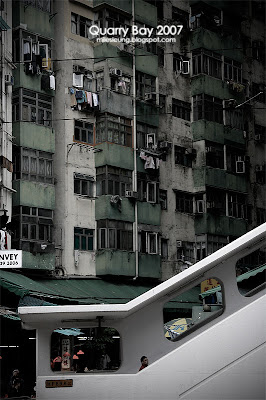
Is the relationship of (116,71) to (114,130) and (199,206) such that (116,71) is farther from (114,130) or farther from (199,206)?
(199,206)

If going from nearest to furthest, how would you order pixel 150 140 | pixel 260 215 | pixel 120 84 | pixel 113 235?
pixel 113 235 → pixel 120 84 → pixel 150 140 → pixel 260 215

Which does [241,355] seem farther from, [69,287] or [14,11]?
[14,11]

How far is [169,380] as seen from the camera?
7840mm

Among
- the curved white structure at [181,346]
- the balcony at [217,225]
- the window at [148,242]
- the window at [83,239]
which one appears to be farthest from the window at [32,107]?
the curved white structure at [181,346]

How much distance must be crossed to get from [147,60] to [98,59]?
3.20 m

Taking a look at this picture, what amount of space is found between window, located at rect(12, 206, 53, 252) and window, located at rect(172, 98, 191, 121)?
10053mm

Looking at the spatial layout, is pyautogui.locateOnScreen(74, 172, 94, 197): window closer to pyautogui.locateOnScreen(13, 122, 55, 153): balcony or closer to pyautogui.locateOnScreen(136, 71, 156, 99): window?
pyautogui.locateOnScreen(13, 122, 55, 153): balcony

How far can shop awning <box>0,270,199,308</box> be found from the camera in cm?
2700

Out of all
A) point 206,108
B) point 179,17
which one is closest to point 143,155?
point 206,108

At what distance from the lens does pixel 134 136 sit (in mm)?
36312

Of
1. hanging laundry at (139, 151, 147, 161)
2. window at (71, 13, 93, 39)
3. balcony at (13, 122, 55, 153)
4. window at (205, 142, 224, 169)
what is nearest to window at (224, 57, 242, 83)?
window at (205, 142, 224, 169)

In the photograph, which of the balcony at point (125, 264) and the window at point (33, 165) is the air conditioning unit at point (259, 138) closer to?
the balcony at point (125, 264)

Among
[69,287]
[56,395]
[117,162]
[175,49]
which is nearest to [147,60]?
[175,49]

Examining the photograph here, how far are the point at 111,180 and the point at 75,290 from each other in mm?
5925
